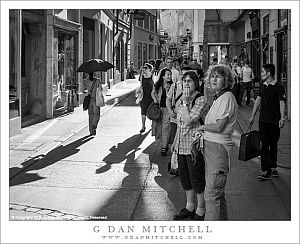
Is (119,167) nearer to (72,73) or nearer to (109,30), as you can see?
(72,73)

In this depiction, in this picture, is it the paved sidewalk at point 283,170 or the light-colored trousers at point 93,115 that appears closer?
the paved sidewalk at point 283,170

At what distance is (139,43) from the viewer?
36.3m

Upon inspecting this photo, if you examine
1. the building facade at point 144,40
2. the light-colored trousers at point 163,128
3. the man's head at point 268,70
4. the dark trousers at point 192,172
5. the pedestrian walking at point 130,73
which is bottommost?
the dark trousers at point 192,172

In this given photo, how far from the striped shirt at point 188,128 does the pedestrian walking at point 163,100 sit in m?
2.63

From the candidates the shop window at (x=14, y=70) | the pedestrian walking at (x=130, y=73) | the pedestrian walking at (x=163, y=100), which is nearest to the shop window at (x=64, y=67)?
the shop window at (x=14, y=70)

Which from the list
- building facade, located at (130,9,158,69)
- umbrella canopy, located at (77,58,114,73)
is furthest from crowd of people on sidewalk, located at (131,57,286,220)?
building facade, located at (130,9,158,69)

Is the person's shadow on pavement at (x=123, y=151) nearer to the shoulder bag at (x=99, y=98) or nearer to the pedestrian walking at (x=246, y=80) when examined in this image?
the shoulder bag at (x=99, y=98)

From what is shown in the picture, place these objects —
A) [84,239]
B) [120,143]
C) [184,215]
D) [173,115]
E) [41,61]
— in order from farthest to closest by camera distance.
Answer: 1. [41,61]
2. [120,143]
3. [173,115]
4. [184,215]
5. [84,239]

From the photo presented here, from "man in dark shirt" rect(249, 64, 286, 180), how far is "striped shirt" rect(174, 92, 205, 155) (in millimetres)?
1603

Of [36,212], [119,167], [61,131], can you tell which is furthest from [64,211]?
[61,131]

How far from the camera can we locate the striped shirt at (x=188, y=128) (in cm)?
481

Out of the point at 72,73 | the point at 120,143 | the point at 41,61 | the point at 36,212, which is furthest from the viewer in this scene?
the point at 72,73

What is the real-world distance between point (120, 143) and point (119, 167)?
6.25ft

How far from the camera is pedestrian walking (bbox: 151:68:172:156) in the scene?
7680 millimetres
